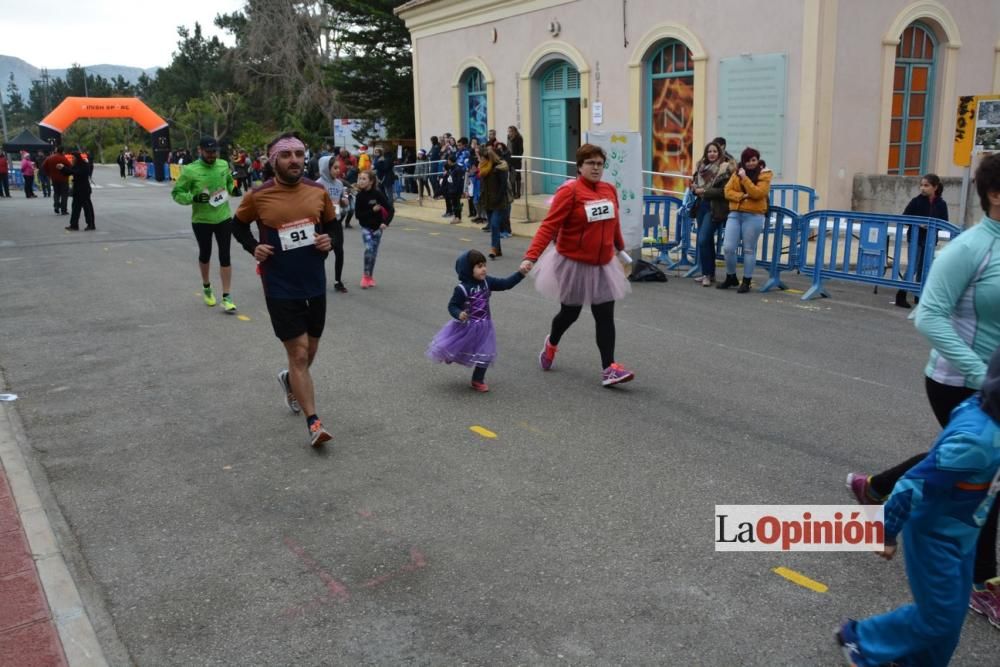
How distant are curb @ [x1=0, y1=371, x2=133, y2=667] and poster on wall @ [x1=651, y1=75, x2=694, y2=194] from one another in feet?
47.9

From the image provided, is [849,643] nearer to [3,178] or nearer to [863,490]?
[863,490]

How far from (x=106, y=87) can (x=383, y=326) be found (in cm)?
12346

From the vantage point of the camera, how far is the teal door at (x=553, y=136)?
2175cm

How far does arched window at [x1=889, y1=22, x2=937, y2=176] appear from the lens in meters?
16.4

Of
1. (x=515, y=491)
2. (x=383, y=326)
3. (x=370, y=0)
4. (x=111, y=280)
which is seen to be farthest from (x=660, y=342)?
(x=370, y=0)

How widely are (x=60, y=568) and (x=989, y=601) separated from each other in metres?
4.26

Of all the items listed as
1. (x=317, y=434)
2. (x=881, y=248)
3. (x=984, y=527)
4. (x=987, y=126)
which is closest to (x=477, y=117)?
(x=987, y=126)

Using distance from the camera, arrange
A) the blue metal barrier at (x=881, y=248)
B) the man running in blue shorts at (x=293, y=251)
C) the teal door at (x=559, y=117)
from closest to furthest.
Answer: the man running in blue shorts at (x=293, y=251), the blue metal barrier at (x=881, y=248), the teal door at (x=559, y=117)

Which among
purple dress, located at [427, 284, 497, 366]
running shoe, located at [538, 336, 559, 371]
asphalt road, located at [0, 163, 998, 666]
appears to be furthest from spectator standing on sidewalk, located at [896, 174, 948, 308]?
purple dress, located at [427, 284, 497, 366]

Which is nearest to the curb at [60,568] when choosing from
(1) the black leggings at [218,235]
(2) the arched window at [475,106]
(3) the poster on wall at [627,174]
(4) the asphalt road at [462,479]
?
(4) the asphalt road at [462,479]

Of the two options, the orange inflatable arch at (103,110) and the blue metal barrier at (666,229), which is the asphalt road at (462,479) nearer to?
the blue metal barrier at (666,229)

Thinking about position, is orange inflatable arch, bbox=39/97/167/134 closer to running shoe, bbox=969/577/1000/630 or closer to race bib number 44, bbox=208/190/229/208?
race bib number 44, bbox=208/190/229/208

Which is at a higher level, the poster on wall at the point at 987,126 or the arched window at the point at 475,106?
the arched window at the point at 475,106

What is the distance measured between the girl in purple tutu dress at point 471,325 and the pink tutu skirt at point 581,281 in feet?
1.30
